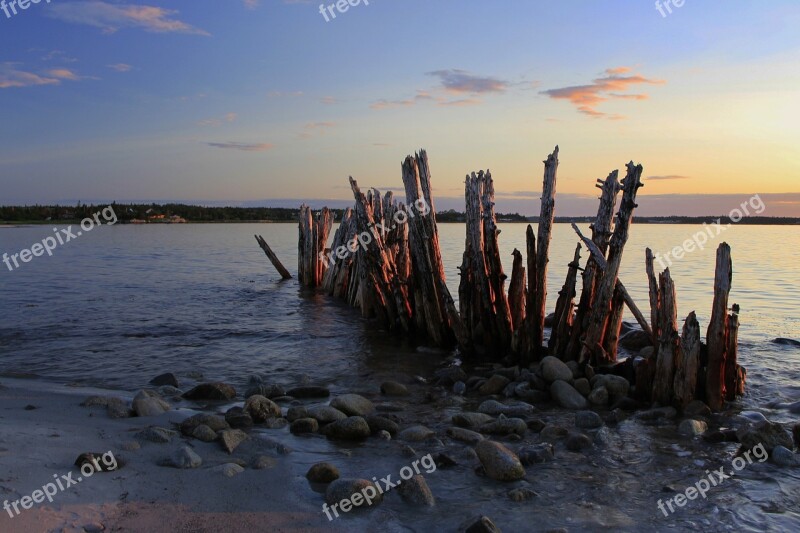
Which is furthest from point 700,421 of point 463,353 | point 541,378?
point 463,353

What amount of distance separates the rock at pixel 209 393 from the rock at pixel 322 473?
130 inches

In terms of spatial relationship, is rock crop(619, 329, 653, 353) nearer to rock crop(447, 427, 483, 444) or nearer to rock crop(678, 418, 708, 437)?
rock crop(678, 418, 708, 437)

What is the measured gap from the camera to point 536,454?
6555mm

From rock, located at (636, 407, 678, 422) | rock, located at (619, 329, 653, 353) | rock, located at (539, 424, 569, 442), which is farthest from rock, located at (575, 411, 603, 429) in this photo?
rock, located at (619, 329, 653, 353)

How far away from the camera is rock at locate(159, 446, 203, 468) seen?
598 cm

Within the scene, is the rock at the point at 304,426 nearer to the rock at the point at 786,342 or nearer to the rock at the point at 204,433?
the rock at the point at 204,433

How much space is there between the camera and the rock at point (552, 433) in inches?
286

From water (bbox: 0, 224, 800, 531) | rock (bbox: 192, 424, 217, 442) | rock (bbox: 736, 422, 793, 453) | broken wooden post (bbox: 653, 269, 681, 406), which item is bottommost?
water (bbox: 0, 224, 800, 531)

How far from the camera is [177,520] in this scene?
4906mm

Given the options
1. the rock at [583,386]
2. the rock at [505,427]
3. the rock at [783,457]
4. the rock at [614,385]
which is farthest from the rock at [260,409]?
the rock at [783,457]

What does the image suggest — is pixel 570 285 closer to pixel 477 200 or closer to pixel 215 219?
pixel 477 200

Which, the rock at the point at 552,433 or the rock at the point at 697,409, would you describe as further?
the rock at the point at 697,409

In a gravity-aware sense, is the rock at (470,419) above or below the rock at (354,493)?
below

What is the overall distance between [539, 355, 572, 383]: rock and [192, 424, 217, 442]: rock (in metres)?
4.72
